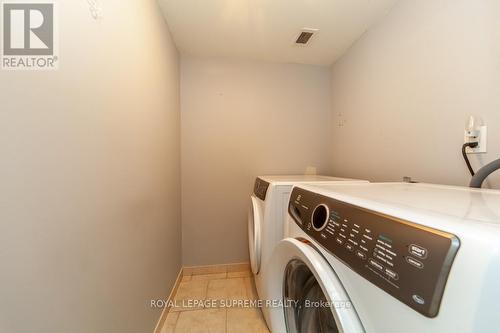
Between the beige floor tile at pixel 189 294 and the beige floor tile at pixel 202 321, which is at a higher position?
the beige floor tile at pixel 189 294

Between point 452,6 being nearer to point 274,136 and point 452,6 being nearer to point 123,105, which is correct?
point 274,136

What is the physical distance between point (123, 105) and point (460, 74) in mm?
1479

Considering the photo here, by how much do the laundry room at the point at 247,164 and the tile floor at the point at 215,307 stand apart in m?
0.02

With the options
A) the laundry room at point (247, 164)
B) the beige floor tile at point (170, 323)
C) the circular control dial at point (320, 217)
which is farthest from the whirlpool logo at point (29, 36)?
the beige floor tile at point (170, 323)

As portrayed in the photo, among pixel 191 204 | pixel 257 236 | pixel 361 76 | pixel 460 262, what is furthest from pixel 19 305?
pixel 361 76

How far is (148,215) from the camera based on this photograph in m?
1.14

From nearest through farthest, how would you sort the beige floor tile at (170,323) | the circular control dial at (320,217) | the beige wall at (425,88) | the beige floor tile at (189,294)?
the circular control dial at (320,217) < the beige wall at (425,88) < the beige floor tile at (170,323) < the beige floor tile at (189,294)

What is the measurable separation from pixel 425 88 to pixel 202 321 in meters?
1.91

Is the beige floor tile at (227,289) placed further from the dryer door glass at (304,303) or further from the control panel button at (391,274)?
the control panel button at (391,274)

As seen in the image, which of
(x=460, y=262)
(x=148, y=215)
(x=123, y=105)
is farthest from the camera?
(x=148, y=215)

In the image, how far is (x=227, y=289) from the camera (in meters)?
1.70

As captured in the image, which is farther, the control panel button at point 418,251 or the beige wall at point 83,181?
the beige wall at point 83,181

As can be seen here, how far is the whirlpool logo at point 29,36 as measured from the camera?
443 millimetres

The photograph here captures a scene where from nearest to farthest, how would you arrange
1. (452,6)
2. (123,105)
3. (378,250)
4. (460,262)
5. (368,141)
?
(460,262), (378,250), (123,105), (452,6), (368,141)
